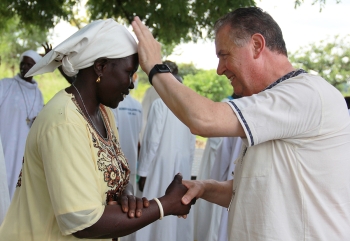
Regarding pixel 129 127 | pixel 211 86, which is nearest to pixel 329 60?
pixel 211 86

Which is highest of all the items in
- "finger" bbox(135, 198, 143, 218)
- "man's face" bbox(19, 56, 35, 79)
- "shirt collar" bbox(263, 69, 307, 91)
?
"man's face" bbox(19, 56, 35, 79)

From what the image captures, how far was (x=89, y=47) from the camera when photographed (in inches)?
91.7

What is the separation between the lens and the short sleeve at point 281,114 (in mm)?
2094

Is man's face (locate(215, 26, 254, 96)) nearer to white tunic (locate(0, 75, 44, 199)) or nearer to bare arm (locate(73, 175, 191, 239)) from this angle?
bare arm (locate(73, 175, 191, 239))

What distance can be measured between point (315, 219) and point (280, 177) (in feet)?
0.81

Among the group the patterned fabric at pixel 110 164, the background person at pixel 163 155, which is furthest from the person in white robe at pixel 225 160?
the patterned fabric at pixel 110 164

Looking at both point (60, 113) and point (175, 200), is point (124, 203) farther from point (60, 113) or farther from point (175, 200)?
point (60, 113)

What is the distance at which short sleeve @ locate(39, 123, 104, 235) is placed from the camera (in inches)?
79.7

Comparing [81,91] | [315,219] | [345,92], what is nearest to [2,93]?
[81,91]

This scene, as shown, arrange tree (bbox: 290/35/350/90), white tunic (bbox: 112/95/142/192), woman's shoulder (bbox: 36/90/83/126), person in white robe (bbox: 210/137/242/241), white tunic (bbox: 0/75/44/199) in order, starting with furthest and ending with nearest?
tree (bbox: 290/35/350/90) < white tunic (bbox: 112/95/142/192) < white tunic (bbox: 0/75/44/199) < person in white robe (bbox: 210/137/242/241) < woman's shoulder (bbox: 36/90/83/126)

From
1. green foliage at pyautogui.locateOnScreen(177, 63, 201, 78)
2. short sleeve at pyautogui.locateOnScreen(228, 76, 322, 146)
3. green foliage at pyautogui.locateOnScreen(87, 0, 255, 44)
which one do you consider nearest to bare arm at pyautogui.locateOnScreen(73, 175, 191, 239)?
short sleeve at pyautogui.locateOnScreen(228, 76, 322, 146)

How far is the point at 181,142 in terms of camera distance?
681 cm

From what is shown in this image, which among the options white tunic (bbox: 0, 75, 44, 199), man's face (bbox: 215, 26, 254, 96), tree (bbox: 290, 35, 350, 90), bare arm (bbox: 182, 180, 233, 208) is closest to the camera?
man's face (bbox: 215, 26, 254, 96)

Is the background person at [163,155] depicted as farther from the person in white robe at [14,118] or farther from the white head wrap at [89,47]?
the white head wrap at [89,47]
